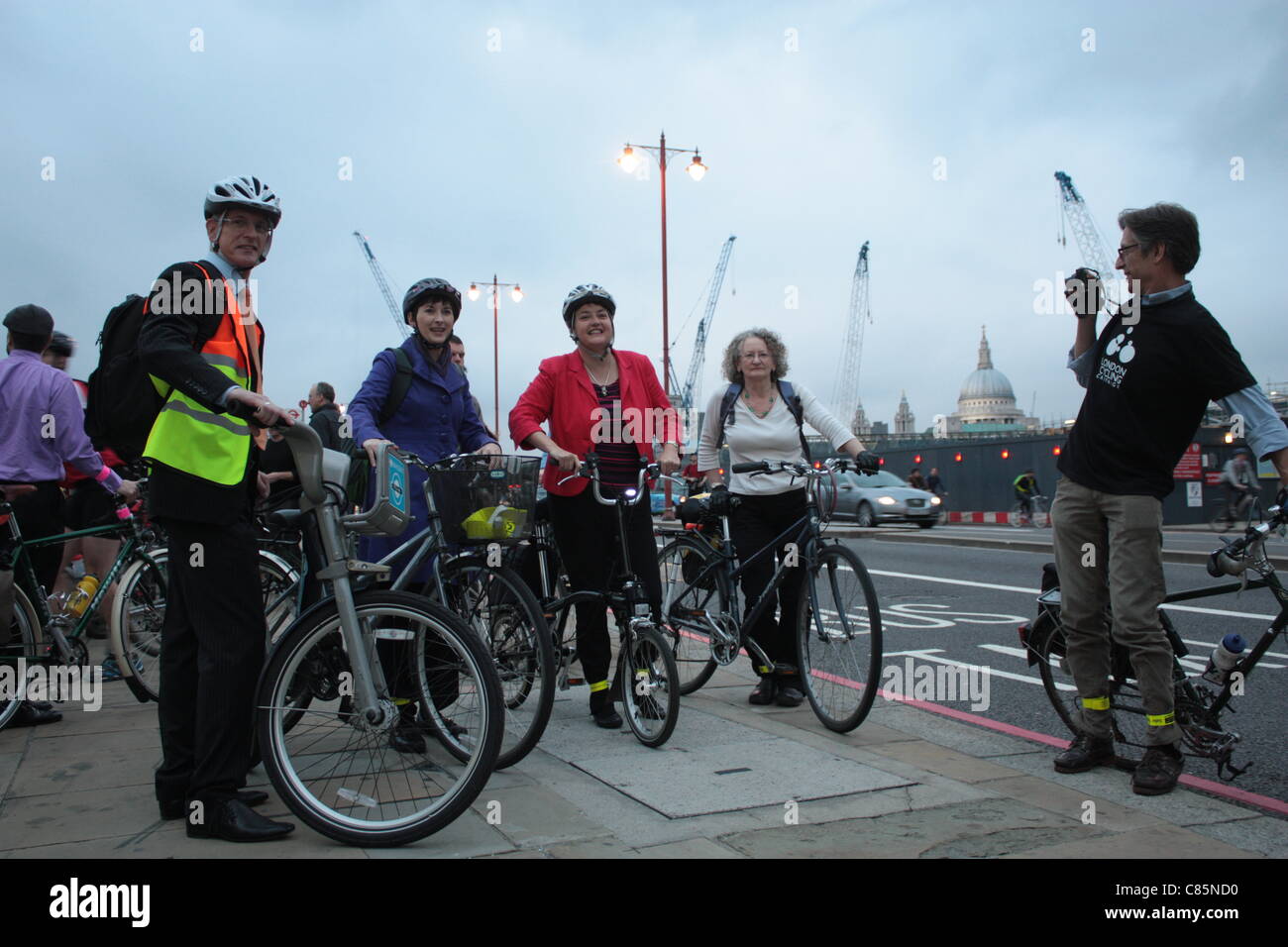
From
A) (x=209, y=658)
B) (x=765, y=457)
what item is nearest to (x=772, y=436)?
(x=765, y=457)

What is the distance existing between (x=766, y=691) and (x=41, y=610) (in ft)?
11.2

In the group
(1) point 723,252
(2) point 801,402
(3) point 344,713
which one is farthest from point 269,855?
(1) point 723,252

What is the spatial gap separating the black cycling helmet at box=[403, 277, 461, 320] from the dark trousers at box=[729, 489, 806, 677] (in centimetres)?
177

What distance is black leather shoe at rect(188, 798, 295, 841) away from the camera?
288 centimetres

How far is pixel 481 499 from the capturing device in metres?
3.72

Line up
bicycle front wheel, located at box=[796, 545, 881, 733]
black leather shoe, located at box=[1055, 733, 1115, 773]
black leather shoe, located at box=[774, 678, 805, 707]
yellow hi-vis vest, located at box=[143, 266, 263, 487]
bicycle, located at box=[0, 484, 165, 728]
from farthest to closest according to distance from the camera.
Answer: black leather shoe, located at box=[774, 678, 805, 707], bicycle, located at box=[0, 484, 165, 728], bicycle front wheel, located at box=[796, 545, 881, 733], black leather shoe, located at box=[1055, 733, 1115, 773], yellow hi-vis vest, located at box=[143, 266, 263, 487]

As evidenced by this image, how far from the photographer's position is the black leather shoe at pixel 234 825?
9.46 feet

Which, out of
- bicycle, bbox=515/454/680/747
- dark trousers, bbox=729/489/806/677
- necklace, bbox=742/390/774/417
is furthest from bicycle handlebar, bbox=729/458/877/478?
bicycle, bbox=515/454/680/747

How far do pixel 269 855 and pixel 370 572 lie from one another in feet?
2.76

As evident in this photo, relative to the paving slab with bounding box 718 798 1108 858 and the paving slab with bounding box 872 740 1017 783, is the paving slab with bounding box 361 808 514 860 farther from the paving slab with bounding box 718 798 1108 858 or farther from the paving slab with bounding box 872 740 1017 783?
the paving slab with bounding box 872 740 1017 783

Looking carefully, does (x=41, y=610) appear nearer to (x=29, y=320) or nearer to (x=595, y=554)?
(x=29, y=320)

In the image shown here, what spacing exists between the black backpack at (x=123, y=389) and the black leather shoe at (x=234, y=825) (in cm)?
112

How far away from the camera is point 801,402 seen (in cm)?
529

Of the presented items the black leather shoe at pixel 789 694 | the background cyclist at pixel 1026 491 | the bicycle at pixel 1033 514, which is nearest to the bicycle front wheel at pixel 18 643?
the black leather shoe at pixel 789 694
